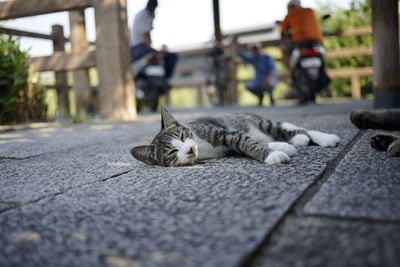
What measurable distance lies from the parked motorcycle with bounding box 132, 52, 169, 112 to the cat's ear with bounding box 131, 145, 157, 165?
16.4 ft

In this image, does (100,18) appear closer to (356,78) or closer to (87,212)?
(87,212)

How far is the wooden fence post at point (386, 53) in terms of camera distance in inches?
136

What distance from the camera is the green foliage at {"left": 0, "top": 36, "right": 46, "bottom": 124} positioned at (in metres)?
3.85

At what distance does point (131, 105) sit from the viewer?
4.50 meters

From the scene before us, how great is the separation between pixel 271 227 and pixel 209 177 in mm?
613

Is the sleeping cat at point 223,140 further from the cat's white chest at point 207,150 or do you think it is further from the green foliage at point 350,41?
the green foliage at point 350,41

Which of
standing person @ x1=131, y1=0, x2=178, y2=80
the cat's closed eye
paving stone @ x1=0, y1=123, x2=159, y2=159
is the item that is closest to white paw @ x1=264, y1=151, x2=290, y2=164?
the cat's closed eye

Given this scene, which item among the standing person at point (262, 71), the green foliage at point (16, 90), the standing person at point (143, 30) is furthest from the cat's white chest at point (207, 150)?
the standing person at point (262, 71)

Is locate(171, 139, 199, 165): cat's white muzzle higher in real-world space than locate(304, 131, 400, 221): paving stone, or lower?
higher

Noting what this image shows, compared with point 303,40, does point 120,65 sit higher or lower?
lower

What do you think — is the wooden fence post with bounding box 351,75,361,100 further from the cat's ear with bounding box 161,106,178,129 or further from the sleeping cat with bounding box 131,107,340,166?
the cat's ear with bounding box 161,106,178,129

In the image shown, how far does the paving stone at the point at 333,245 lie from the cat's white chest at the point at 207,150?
4.26 feet

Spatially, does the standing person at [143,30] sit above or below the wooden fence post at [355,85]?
above

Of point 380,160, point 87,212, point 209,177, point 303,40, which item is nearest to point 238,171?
point 209,177
